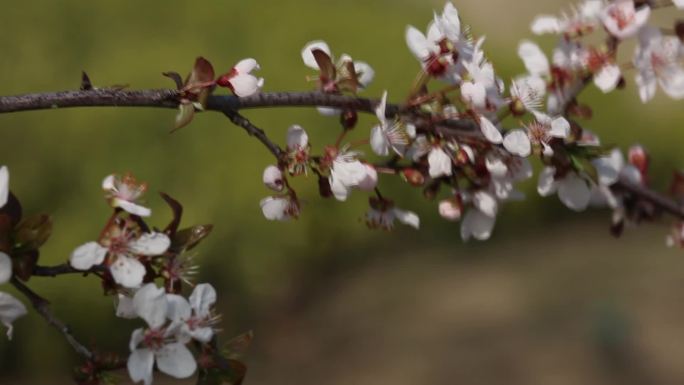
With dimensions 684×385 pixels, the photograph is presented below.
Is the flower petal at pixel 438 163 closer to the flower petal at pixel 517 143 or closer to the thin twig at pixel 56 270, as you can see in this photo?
the flower petal at pixel 517 143

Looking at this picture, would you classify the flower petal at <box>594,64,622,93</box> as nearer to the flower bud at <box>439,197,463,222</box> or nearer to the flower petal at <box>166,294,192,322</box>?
the flower bud at <box>439,197,463,222</box>

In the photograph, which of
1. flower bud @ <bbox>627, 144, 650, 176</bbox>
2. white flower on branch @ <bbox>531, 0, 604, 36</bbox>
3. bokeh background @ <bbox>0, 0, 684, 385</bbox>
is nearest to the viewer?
white flower on branch @ <bbox>531, 0, 604, 36</bbox>

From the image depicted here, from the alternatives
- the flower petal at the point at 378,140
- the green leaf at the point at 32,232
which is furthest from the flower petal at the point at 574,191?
the green leaf at the point at 32,232

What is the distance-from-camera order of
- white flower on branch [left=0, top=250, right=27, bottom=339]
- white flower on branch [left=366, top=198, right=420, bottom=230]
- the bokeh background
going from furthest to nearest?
the bokeh background < white flower on branch [left=366, top=198, right=420, bottom=230] < white flower on branch [left=0, top=250, right=27, bottom=339]

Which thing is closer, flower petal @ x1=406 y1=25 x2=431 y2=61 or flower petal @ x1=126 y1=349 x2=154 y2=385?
flower petal @ x1=126 y1=349 x2=154 y2=385

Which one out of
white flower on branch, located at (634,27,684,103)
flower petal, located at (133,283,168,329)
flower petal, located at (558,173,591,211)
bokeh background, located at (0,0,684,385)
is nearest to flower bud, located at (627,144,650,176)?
white flower on branch, located at (634,27,684,103)

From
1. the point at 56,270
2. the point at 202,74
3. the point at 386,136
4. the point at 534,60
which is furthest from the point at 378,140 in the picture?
the point at 534,60
